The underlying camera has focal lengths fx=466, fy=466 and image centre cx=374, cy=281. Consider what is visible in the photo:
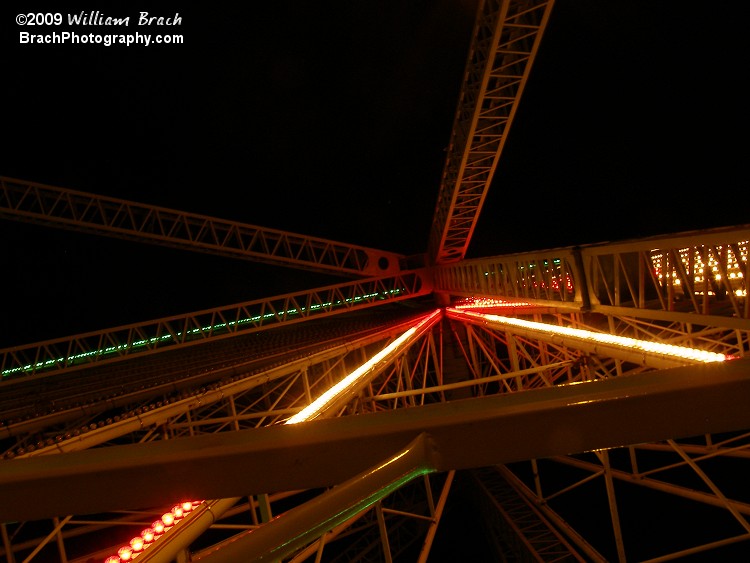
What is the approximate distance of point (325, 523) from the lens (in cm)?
175

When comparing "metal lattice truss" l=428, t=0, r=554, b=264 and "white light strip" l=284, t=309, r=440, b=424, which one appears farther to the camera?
"metal lattice truss" l=428, t=0, r=554, b=264

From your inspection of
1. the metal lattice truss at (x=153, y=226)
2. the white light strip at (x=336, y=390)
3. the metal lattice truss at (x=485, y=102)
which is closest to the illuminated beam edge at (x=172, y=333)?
the metal lattice truss at (x=153, y=226)

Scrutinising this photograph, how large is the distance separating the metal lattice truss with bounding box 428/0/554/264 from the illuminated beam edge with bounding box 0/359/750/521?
12239mm

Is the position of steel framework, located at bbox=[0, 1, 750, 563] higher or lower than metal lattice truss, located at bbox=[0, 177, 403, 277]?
lower

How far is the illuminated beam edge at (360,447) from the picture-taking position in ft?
5.80

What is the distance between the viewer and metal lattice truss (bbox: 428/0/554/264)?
492 inches

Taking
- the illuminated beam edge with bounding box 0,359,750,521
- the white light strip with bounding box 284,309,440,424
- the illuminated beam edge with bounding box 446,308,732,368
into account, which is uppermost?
the illuminated beam edge with bounding box 0,359,750,521

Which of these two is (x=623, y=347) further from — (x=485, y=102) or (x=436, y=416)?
(x=485, y=102)

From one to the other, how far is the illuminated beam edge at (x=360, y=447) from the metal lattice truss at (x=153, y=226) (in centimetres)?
1748

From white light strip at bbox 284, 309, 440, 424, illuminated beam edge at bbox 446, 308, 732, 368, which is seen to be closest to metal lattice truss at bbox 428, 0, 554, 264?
illuminated beam edge at bbox 446, 308, 732, 368

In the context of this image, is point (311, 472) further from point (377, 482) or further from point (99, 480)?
point (99, 480)

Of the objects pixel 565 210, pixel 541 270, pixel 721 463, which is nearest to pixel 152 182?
pixel 541 270

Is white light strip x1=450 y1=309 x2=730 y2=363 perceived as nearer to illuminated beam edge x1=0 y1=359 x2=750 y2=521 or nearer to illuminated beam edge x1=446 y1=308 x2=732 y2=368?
illuminated beam edge x1=446 y1=308 x2=732 y2=368

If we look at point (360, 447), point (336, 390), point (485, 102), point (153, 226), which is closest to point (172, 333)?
point (153, 226)
